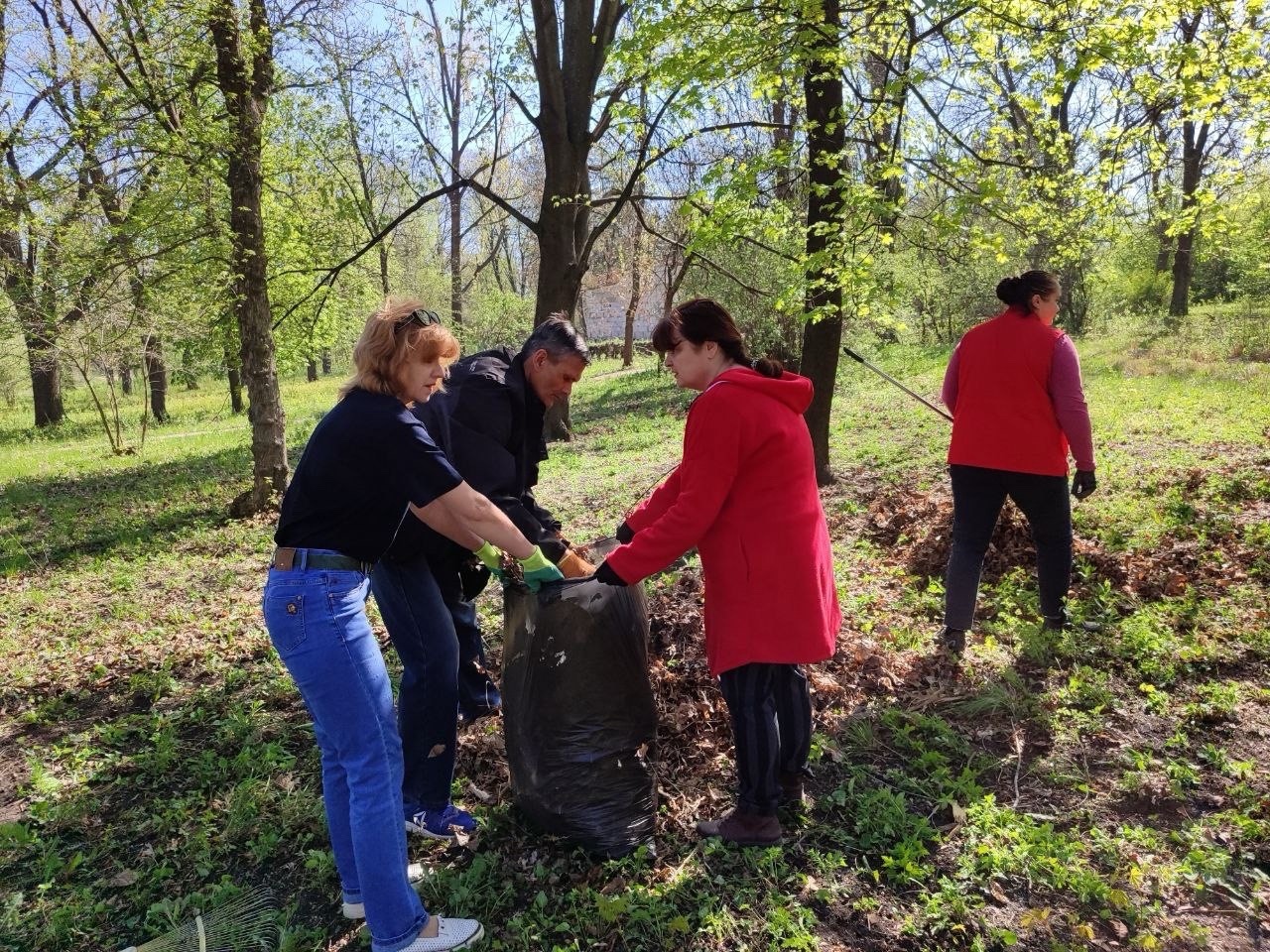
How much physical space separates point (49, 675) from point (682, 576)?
3.82 m

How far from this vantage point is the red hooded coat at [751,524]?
248cm

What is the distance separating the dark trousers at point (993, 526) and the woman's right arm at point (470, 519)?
252 cm

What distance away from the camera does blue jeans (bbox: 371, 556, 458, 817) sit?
8.71 ft

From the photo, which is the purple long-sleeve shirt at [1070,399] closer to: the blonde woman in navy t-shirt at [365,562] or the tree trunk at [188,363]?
the blonde woman in navy t-shirt at [365,562]

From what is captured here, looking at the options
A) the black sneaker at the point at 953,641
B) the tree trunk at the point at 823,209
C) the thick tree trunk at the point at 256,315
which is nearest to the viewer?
the black sneaker at the point at 953,641

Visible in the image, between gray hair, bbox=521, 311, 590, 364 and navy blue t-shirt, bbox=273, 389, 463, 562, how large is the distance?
2.89 ft

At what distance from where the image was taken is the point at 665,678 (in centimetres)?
371

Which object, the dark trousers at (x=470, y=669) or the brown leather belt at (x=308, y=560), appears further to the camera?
the dark trousers at (x=470, y=669)

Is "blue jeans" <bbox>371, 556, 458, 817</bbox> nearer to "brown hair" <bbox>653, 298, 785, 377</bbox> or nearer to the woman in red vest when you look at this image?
"brown hair" <bbox>653, 298, 785, 377</bbox>

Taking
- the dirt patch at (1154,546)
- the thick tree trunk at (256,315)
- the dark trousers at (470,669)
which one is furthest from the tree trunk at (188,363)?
the dirt patch at (1154,546)

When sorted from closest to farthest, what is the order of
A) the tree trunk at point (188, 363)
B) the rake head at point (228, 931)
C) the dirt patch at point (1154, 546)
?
the rake head at point (228, 931) → the dirt patch at point (1154, 546) → the tree trunk at point (188, 363)

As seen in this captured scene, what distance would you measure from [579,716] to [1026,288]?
2.92 metres

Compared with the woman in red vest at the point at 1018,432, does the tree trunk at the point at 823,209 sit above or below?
above

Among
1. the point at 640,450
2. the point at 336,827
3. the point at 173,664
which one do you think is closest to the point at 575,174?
the point at 640,450
